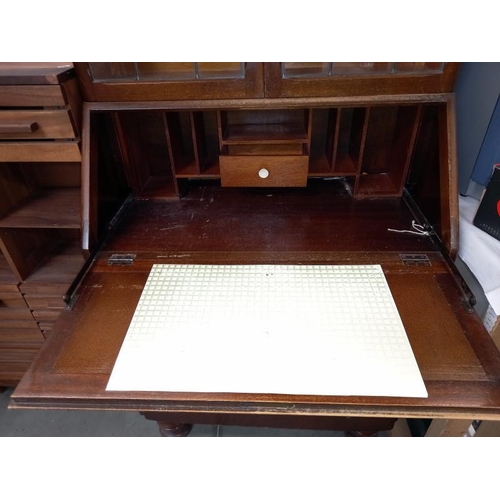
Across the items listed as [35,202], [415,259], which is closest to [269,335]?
[415,259]

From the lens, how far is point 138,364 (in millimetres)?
725

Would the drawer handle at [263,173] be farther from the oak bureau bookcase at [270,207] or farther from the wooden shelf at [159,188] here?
the wooden shelf at [159,188]

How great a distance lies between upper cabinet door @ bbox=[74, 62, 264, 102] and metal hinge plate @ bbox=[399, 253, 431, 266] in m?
0.56

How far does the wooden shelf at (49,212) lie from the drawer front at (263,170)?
1.59 ft

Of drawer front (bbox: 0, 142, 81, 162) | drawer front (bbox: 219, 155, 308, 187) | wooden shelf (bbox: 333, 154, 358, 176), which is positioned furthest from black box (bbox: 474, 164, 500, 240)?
drawer front (bbox: 0, 142, 81, 162)

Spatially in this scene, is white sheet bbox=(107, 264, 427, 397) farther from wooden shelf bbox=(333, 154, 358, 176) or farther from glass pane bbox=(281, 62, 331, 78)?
glass pane bbox=(281, 62, 331, 78)

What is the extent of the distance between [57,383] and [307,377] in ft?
1.53

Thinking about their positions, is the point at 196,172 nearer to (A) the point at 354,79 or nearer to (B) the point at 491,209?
(A) the point at 354,79

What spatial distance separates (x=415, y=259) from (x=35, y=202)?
122cm

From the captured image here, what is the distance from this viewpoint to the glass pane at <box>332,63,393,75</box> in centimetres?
96

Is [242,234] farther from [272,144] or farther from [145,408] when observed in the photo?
[145,408]

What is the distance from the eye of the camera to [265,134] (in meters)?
1.16

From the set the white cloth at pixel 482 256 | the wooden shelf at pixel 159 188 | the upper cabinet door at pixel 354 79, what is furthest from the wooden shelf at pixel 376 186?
the wooden shelf at pixel 159 188

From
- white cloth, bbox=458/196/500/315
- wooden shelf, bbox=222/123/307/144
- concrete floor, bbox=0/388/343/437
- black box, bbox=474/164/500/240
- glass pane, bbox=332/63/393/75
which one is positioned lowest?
concrete floor, bbox=0/388/343/437
